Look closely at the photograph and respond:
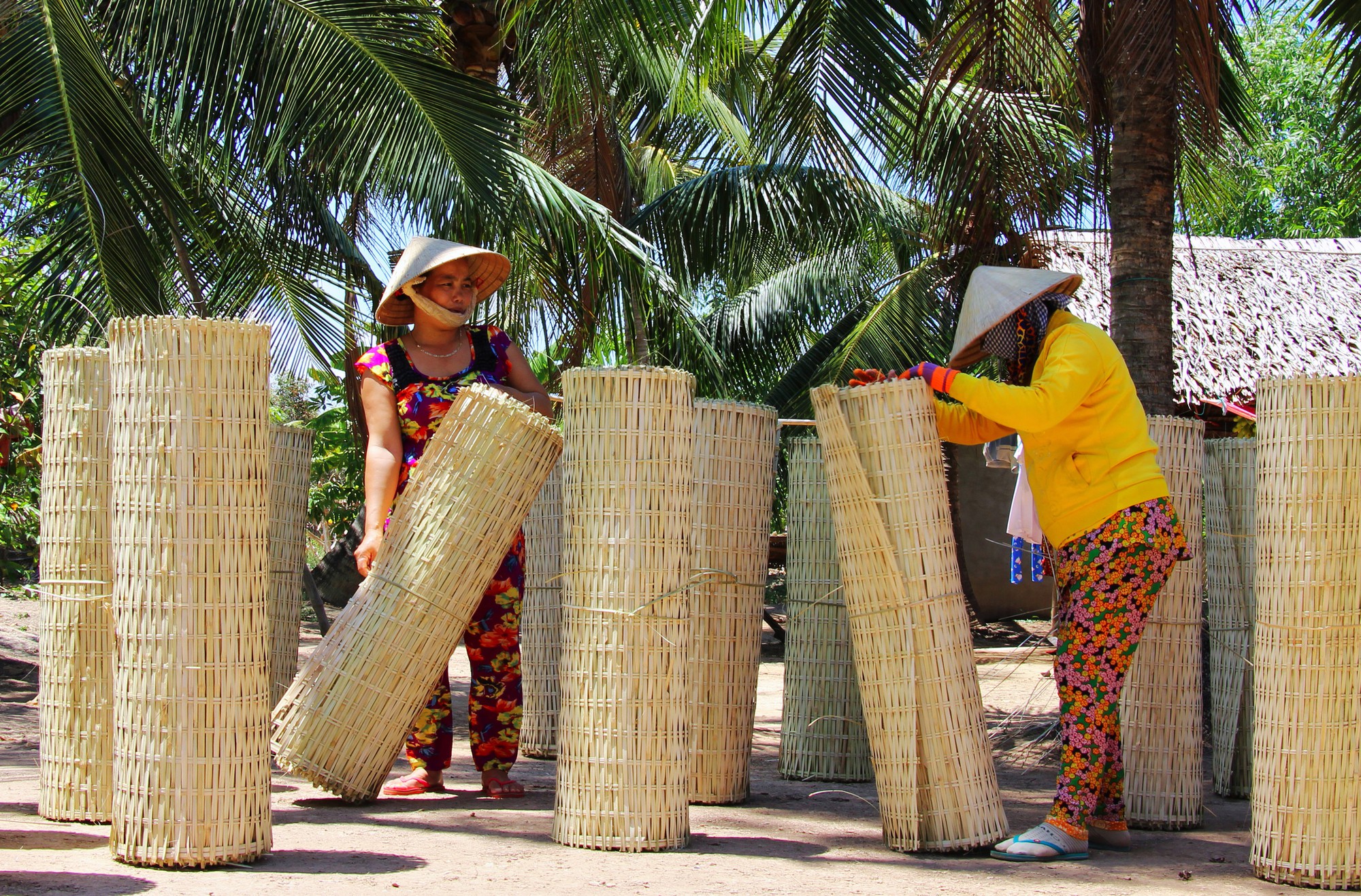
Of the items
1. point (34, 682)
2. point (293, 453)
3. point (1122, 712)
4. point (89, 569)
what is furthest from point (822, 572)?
point (34, 682)

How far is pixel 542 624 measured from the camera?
5.14 m

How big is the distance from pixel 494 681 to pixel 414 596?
0.50 m

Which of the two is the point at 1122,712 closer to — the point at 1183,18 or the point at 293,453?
the point at 1183,18

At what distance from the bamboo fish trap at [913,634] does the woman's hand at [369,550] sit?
4.76ft

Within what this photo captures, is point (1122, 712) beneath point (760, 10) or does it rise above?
beneath

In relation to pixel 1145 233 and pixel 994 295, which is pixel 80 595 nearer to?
pixel 994 295

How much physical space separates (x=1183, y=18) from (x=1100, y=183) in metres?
1.67

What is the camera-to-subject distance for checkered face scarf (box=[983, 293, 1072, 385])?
3660 mm

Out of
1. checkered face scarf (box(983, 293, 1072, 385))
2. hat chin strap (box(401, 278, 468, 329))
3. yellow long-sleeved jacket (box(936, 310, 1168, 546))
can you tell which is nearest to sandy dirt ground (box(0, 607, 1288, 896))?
yellow long-sleeved jacket (box(936, 310, 1168, 546))

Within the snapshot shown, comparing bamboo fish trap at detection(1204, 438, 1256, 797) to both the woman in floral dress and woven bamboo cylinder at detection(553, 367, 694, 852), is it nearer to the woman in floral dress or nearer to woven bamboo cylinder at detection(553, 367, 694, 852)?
woven bamboo cylinder at detection(553, 367, 694, 852)

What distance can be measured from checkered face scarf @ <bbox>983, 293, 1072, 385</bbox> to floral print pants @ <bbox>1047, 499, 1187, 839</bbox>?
0.54m

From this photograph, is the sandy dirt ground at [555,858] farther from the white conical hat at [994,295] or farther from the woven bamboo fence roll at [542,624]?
the white conical hat at [994,295]

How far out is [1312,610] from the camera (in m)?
3.28

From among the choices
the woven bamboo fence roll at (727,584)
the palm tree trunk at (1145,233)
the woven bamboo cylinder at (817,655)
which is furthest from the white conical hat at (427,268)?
the palm tree trunk at (1145,233)
